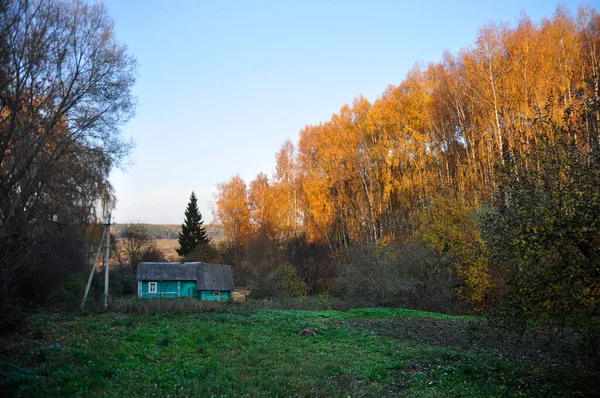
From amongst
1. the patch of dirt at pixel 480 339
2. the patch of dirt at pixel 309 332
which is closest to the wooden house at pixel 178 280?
the patch of dirt at pixel 480 339

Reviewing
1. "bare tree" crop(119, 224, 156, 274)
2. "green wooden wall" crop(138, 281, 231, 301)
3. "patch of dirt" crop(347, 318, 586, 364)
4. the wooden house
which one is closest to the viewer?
"patch of dirt" crop(347, 318, 586, 364)

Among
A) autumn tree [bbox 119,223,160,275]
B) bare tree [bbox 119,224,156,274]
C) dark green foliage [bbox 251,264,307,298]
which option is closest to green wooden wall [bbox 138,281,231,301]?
dark green foliage [bbox 251,264,307,298]

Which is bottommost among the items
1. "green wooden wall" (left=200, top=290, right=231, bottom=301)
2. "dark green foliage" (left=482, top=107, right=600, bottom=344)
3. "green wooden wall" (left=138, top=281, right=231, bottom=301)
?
"green wooden wall" (left=200, top=290, right=231, bottom=301)

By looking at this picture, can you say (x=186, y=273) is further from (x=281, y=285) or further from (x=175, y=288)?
(x=281, y=285)

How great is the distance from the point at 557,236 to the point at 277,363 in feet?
23.6

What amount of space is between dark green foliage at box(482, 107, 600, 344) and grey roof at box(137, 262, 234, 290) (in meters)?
35.8

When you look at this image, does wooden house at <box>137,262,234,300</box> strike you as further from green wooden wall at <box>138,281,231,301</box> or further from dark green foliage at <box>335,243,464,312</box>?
dark green foliage at <box>335,243,464,312</box>

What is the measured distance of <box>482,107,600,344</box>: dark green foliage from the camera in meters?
7.58

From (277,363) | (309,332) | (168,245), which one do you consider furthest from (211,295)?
(168,245)

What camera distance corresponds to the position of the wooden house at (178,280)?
41656 mm

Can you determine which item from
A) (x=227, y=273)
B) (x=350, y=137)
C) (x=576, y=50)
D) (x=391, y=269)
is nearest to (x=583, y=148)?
(x=391, y=269)

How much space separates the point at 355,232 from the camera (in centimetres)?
4044

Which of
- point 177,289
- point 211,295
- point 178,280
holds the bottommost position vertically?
point 211,295

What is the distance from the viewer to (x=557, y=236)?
7.71 metres
